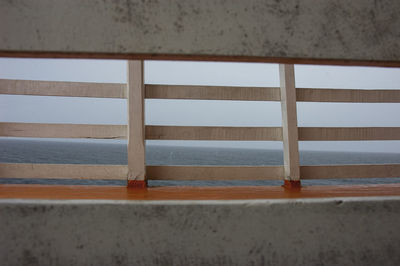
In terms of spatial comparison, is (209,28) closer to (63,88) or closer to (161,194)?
(161,194)

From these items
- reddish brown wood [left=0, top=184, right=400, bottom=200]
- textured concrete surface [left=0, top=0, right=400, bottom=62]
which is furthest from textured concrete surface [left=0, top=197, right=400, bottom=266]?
textured concrete surface [left=0, top=0, right=400, bottom=62]

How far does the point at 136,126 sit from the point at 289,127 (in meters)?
1.29

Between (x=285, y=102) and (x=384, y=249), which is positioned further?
(x=285, y=102)

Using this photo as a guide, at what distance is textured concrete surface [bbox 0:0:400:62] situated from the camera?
69 centimetres

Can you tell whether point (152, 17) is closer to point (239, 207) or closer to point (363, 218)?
point (239, 207)

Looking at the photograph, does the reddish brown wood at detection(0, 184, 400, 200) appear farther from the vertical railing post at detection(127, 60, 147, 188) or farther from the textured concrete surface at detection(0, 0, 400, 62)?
the textured concrete surface at detection(0, 0, 400, 62)

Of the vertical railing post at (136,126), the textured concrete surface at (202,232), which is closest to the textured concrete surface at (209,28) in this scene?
the textured concrete surface at (202,232)

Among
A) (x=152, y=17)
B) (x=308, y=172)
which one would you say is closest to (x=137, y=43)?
(x=152, y=17)

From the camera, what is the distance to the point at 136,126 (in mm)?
1888

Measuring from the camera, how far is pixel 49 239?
73 centimetres

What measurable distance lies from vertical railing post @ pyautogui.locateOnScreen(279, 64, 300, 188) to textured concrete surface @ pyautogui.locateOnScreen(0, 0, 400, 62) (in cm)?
132

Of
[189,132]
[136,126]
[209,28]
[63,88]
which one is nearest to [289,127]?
[189,132]

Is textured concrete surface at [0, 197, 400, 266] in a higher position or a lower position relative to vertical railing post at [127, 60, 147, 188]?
lower

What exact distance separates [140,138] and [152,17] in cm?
127
